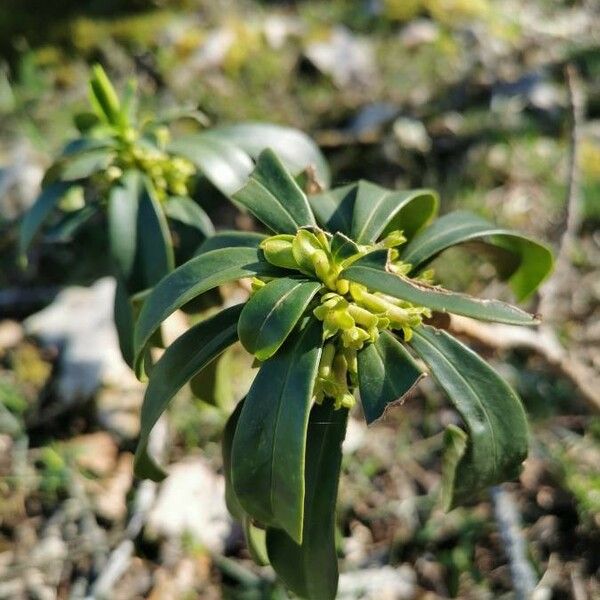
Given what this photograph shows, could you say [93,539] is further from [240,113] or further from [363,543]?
[240,113]

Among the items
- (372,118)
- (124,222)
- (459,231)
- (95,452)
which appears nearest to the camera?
(459,231)

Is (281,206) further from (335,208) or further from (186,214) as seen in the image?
(186,214)

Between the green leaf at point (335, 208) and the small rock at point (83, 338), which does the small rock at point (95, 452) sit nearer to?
the small rock at point (83, 338)

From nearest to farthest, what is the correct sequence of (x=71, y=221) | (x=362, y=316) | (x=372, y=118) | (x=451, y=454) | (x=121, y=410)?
(x=362, y=316)
(x=451, y=454)
(x=71, y=221)
(x=121, y=410)
(x=372, y=118)

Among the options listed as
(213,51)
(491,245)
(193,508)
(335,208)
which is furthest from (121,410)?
(213,51)

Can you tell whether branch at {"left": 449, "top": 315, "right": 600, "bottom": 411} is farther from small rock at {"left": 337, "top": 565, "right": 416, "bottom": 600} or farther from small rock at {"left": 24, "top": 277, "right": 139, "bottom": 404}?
small rock at {"left": 24, "top": 277, "right": 139, "bottom": 404}

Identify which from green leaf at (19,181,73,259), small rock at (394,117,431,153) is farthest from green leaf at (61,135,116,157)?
small rock at (394,117,431,153)

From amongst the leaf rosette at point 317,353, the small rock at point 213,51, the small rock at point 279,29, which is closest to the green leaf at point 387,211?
the leaf rosette at point 317,353
